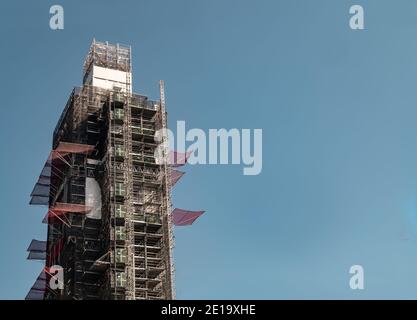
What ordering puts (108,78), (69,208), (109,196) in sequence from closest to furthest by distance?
(109,196) → (69,208) → (108,78)

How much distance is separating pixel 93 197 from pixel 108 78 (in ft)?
84.9

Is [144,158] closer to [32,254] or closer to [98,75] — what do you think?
[98,75]

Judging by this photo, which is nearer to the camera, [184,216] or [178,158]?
[184,216]

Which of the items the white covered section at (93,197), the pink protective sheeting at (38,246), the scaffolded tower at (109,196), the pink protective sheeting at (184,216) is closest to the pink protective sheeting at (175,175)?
the scaffolded tower at (109,196)

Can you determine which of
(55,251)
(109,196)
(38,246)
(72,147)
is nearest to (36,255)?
(38,246)

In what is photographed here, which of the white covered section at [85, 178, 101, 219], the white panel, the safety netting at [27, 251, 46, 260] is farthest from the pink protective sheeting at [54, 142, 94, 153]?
the safety netting at [27, 251, 46, 260]

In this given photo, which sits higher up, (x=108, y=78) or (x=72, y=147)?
(x=108, y=78)

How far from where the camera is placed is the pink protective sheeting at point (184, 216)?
419ft

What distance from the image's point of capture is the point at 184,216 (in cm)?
12825

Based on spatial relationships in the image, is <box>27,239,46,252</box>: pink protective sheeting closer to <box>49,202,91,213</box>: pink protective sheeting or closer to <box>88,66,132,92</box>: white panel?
<box>49,202,91,213</box>: pink protective sheeting

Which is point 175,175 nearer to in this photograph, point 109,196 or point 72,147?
point 109,196

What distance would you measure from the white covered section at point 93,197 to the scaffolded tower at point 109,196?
0.57ft
